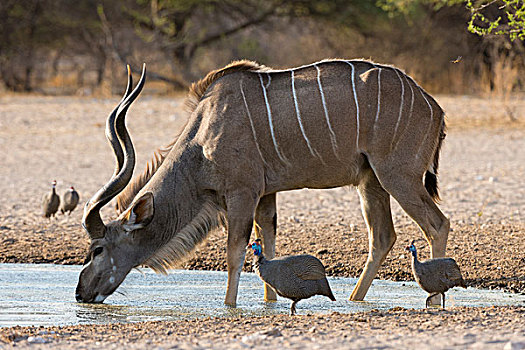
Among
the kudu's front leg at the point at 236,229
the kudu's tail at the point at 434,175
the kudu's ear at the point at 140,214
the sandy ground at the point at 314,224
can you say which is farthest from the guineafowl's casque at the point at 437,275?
the kudu's ear at the point at 140,214

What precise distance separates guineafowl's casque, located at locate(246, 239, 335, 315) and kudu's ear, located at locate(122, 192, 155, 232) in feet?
2.33

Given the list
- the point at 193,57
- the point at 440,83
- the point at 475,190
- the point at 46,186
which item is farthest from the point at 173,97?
the point at 475,190

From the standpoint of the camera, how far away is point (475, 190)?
9.57 m

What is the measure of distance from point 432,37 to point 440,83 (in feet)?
5.49

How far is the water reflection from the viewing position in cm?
539

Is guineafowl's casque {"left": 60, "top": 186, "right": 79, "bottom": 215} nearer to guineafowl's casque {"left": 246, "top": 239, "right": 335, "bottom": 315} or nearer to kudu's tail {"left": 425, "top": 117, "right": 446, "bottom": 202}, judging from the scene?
guineafowl's casque {"left": 246, "top": 239, "right": 335, "bottom": 315}

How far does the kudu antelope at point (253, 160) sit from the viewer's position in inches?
220

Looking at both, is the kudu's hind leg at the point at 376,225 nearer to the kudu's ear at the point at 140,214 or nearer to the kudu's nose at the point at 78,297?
the kudu's ear at the point at 140,214

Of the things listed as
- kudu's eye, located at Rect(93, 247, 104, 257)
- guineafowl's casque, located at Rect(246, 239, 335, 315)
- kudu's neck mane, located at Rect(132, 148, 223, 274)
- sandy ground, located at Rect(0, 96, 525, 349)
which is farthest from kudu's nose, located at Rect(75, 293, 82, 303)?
guineafowl's casque, located at Rect(246, 239, 335, 315)

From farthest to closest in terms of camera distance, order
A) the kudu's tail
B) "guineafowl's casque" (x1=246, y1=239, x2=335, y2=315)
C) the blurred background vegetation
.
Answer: the blurred background vegetation < the kudu's tail < "guineafowl's casque" (x1=246, y1=239, x2=335, y2=315)

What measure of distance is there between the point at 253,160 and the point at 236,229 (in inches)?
17.5

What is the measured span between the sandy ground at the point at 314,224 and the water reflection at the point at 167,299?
0.35 meters

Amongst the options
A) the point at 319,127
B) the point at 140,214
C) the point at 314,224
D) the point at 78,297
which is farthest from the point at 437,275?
the point at 314,224

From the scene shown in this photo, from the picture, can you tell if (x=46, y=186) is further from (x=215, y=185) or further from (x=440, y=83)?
(x=440, y=83)
